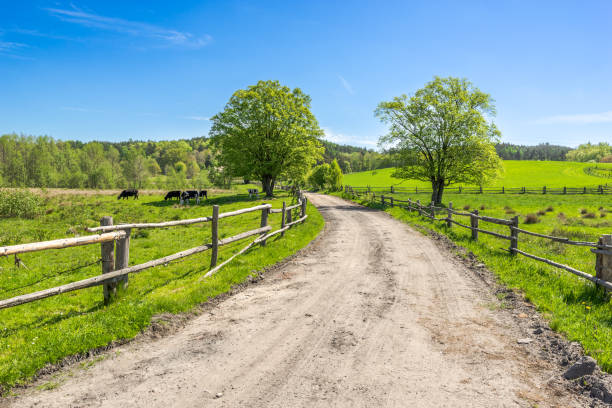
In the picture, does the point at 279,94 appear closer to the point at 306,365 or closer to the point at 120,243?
the point at 120,243

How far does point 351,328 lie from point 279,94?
→ 34319 mm

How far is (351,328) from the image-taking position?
5445 millimetres

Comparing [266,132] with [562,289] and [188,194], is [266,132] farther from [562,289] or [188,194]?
[562,289]

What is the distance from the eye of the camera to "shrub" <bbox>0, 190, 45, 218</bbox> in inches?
800

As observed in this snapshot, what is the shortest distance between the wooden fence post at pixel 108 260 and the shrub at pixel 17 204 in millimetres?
20761

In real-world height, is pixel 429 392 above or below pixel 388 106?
below

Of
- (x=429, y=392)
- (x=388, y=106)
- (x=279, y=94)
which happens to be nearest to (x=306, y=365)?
(x=429, y=392)

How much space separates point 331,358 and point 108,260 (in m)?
4.55

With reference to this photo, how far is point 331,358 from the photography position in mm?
4465

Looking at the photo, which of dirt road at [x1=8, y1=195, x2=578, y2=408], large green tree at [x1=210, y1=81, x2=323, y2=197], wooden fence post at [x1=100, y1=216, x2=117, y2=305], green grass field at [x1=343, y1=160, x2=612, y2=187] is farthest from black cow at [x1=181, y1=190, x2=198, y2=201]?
green grass field at [x1=343, y1=160, x2=612, y2=187]

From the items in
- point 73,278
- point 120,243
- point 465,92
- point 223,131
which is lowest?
point 73,278

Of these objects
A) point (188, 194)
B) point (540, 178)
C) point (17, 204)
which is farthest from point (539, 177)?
point (17, 204)

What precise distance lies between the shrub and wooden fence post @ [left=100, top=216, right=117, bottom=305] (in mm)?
20761

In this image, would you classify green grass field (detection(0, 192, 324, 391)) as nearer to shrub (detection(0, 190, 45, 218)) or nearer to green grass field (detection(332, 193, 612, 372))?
green grass field (detection(332, 193, 612, 372))
